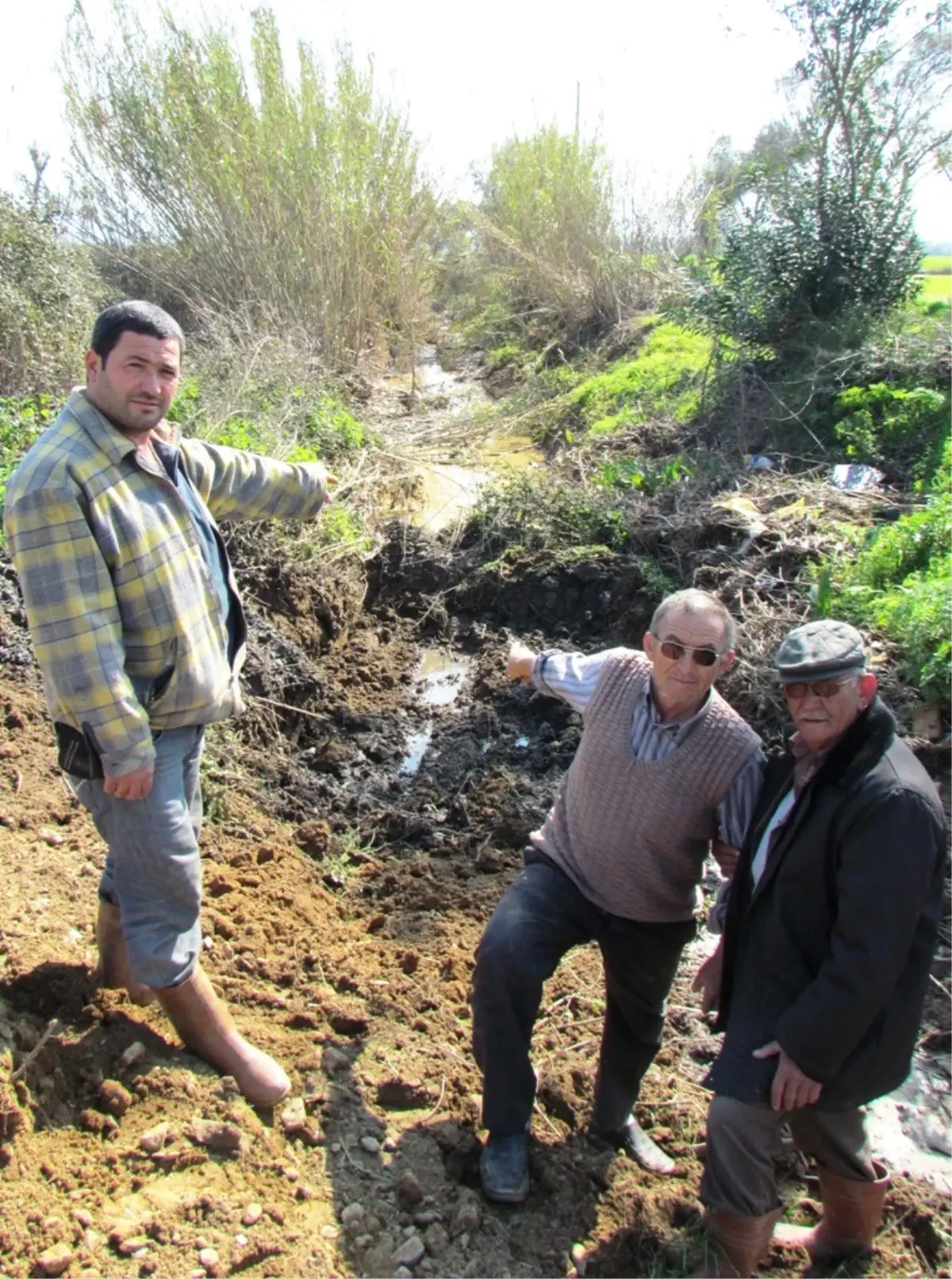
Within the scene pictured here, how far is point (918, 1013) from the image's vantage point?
7.77 feet

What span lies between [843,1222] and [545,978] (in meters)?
1.05

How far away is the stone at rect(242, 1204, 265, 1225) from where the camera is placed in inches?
102

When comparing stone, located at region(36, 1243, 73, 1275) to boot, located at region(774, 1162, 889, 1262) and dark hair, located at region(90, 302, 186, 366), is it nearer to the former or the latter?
boot, located at region(774, 1162, 889, 1262)

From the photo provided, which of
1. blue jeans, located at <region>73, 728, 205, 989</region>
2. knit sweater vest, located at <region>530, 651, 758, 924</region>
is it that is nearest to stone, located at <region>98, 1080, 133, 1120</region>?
blue jeans, located at <region>73, 728, 205, 989</region>

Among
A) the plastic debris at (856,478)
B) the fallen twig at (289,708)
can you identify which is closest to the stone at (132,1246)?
the fallen twig at (289,708)

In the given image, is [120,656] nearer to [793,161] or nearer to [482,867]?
[482,867]

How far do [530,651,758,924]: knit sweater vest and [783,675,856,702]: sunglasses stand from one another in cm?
36

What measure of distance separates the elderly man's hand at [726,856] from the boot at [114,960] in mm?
1767

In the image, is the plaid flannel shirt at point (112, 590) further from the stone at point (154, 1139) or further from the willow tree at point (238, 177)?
the willow tree at point (238, 177)

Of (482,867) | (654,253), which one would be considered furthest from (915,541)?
(654,253)

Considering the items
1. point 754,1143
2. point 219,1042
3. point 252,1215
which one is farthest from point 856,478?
point 252,1215

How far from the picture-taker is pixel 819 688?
239cm

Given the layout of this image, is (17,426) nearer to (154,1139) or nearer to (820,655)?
(154,1139)

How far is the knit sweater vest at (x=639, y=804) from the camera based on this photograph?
2756 mm
